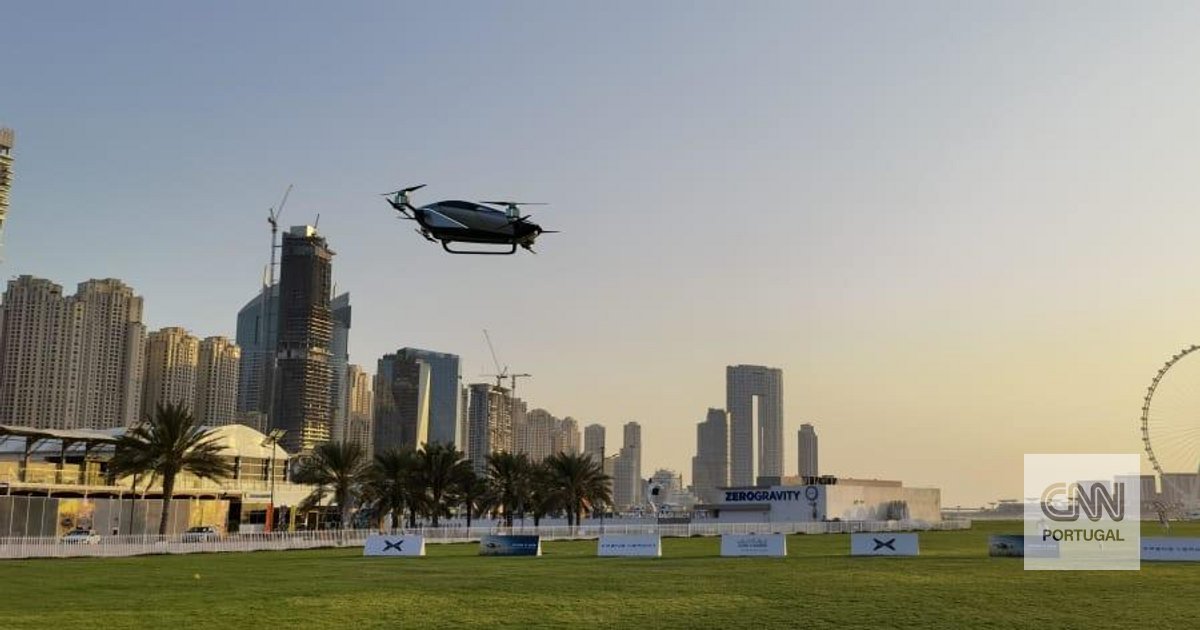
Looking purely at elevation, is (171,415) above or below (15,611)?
above

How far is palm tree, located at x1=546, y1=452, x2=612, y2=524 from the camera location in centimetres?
9431

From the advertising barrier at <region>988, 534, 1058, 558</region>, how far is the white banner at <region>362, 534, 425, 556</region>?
2888 cm

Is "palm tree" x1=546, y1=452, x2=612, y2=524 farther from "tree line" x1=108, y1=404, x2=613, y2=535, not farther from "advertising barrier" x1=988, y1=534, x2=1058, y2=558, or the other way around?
"advertising barrier" x1=988, y1=534, x2=1058, y2=558

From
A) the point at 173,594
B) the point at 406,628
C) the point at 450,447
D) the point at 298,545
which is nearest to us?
the point at 406,628

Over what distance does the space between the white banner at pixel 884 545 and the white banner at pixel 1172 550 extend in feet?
32.8

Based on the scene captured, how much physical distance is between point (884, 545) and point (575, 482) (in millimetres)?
46619

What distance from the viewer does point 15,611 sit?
83.3 ft

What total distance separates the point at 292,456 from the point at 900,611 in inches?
3631

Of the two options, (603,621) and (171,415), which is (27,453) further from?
(603,621)

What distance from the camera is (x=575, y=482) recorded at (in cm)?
9419

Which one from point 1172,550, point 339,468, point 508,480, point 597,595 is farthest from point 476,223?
point 508,480

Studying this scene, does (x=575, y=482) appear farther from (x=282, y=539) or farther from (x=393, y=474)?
(x=282, y=539)

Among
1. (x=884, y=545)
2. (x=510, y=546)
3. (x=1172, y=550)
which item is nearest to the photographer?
(x=1172, y=550)

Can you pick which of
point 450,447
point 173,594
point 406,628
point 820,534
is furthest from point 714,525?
point 406,628
